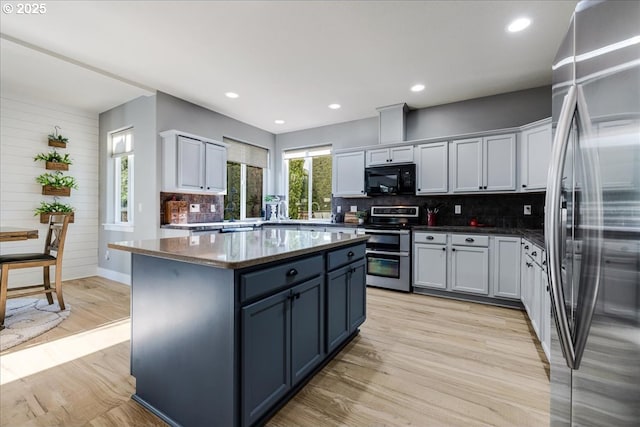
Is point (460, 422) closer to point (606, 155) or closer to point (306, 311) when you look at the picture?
point (306, 311)

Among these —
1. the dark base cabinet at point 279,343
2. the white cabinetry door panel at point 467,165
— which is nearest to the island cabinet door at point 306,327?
the dark base cabinet at point 279,343

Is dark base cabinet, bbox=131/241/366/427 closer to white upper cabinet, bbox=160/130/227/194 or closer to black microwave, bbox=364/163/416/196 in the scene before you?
white upper cabinet, bbox=160/130/227/194

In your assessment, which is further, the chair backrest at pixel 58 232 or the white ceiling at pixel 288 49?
the chair backrest at pixel 58 232

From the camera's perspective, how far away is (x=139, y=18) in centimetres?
248

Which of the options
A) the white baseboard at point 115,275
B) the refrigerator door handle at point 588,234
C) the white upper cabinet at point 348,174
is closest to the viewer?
the refrigerator door handle at point 588,234

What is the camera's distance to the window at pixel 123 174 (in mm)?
4594

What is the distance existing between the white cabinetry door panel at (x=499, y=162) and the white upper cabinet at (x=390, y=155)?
1013 millimetres

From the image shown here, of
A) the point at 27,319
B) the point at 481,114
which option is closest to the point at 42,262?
the point at 27,319

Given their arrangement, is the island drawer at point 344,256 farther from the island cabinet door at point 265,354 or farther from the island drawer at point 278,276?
the island cabinet door at point 265,354

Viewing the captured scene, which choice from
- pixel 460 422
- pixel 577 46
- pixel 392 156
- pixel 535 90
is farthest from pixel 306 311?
pixel 535 90

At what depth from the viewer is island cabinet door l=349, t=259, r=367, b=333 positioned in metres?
2.42

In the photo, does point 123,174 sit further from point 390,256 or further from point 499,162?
point 499,162

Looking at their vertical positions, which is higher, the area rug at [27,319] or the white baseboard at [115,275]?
the white baseboard at [115,275]

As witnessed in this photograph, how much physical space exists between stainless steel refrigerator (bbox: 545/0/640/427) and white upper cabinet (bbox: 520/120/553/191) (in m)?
2.71
